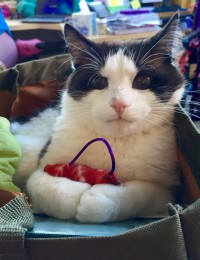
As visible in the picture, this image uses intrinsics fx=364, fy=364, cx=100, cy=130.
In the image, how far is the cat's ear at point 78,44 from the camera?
103cm

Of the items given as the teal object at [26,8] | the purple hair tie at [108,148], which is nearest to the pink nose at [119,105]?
the purple hair tie at [108,148]

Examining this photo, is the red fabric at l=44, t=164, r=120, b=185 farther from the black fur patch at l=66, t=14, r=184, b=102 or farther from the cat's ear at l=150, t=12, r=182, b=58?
the cat's ear at l=150, t=12, r=182, b=58

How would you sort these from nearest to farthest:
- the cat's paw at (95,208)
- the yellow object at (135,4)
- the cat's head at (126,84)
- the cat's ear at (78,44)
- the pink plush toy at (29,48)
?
the cat's paw at (95,208), the cat's head at (126,84), the cat's ear at (78,44), the pink plush toy at (29,48), the yellow object at (135,4)

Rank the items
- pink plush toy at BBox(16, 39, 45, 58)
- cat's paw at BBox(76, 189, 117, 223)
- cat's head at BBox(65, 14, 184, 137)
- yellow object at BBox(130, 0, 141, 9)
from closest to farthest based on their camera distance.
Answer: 1. cat's paw at BBox(76, 189, 117, 223)
2. cat's head at BBox(65, 14, 184, 137)
3. pink plush toy at BBox(16, 39, 45, 58)
4. yellow object at BBox(130, 0, 141, 9)

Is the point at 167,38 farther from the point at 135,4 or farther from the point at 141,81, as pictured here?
the point at 135,4

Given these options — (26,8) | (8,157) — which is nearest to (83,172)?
(8,157)

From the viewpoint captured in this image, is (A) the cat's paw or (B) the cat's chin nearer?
(A) the cat's paw

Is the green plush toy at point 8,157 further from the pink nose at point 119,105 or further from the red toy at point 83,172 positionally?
the pink nose at point 119,105

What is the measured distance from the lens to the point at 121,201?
2.84 ft

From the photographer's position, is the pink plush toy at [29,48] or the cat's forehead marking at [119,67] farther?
the pink plush toy at [29,48]

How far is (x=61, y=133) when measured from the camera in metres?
1.11

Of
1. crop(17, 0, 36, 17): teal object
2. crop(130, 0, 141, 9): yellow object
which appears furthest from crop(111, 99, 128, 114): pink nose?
crop(17, 0, 36, 17): teal object

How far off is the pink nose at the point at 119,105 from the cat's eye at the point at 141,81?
0.09 meters

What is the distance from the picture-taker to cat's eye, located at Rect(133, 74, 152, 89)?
3.15ft
